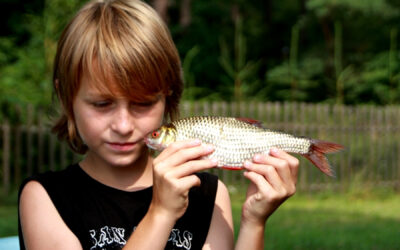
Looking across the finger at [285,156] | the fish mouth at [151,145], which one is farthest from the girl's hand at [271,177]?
the fish mouth at [151,145]

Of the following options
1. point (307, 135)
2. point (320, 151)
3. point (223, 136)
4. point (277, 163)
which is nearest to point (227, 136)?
point (223, 136)

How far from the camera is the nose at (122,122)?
2268 mm

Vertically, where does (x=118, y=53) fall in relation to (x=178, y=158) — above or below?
above

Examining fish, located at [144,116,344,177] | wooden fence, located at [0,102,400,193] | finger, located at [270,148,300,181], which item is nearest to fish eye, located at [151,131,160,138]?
fish, located at [144,116,344,177]

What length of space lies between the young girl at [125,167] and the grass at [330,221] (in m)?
4.10

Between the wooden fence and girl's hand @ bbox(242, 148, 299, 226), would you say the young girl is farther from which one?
the wooden fence

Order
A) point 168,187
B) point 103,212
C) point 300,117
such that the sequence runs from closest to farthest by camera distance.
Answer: point 168,187 → point 103,212 → point 300,117

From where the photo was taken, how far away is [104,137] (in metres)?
2.33

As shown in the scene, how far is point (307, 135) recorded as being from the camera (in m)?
11.9

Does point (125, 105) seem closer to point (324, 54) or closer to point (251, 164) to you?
point (251, 164)

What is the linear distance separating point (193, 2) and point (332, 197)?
1701 cm

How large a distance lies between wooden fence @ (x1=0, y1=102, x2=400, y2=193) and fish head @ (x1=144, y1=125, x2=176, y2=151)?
23.7 ft

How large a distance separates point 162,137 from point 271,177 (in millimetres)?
474

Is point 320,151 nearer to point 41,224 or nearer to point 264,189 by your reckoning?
point 264,189
